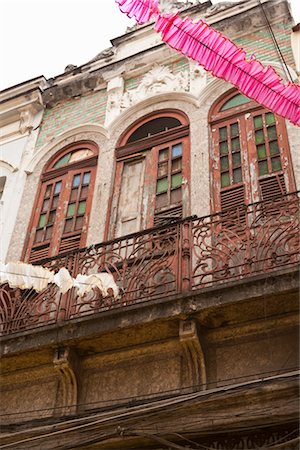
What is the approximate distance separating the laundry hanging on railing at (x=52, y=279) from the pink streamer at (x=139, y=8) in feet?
8.91

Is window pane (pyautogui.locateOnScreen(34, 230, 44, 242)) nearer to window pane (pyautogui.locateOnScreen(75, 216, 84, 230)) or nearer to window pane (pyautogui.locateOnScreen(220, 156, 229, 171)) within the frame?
window pane (pyautogui.locateOnScreen(75, 216, 84, 230))

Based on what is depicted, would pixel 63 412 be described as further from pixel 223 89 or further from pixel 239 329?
pixel 223 89

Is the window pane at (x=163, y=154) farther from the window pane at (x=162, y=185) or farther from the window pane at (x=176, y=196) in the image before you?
the window pane at (x=176, y=196)

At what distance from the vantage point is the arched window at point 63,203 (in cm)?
829

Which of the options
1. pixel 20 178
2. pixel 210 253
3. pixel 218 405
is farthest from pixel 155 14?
pixel 20 178

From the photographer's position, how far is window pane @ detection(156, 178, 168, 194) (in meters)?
8.15

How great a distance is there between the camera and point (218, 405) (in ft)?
16.7

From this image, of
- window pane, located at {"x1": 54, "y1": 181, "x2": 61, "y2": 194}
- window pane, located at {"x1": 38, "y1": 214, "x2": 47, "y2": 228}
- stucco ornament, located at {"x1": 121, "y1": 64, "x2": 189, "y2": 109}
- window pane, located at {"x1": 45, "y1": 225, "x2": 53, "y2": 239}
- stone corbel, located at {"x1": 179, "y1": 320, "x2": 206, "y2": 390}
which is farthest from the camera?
stucco ornament, located at {"x1": 121, "y1": 64, "x2": 189, "y2": 109}

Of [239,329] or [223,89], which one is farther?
[223,89]

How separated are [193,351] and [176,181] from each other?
119 inches

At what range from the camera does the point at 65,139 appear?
32.7ft

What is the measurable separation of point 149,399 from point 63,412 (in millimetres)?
1034

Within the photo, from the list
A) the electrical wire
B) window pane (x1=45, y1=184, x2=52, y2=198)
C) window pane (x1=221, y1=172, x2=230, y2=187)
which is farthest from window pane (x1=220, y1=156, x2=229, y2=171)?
the electrical wire

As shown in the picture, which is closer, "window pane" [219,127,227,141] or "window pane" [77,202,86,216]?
"window pane" [219,127,227,141]
